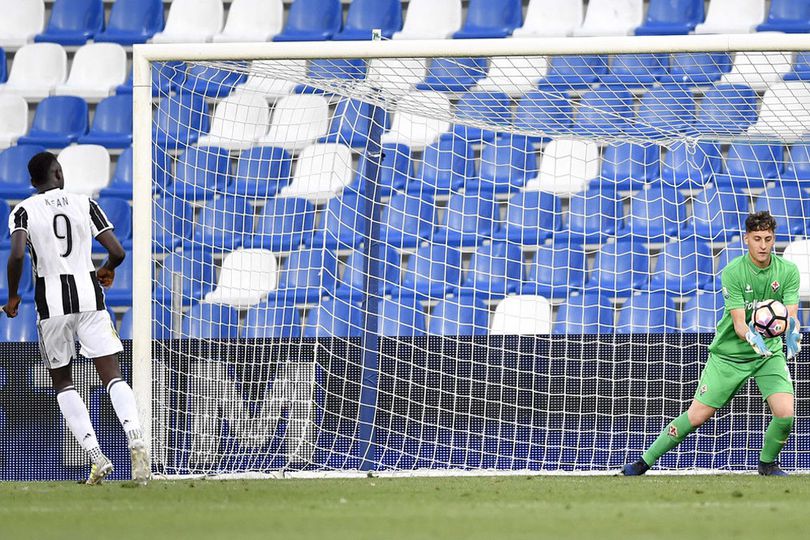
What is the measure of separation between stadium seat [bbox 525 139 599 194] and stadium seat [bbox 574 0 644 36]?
3.81 ft

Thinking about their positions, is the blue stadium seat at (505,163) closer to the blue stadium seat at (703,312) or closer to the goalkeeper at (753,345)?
the blue stadium seat at (703,312)

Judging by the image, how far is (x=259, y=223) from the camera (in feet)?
29.9

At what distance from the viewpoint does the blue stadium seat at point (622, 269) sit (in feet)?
28.2

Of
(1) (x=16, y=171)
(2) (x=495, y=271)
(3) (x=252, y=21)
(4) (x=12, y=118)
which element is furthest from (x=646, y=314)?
(4) (x=12, y=118)

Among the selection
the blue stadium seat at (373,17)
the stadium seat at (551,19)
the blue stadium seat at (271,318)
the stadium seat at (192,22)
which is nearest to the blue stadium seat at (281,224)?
the blue stadium seat at (271,318)

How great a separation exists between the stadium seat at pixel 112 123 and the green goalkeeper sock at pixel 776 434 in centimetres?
627

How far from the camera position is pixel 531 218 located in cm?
919

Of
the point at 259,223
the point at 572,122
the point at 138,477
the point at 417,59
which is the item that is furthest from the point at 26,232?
the point at 259,223

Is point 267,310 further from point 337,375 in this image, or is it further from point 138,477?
point 138,477

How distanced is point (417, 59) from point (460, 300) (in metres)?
2.84

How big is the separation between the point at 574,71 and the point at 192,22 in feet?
13.3

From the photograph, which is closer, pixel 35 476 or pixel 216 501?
pixel 216 501

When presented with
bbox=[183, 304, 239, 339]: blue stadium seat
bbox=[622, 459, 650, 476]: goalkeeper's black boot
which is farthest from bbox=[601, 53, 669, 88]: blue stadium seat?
bbox=[183, 304, 239, 339]: blue stadium seat

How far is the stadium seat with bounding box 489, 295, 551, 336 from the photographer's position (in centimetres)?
852
